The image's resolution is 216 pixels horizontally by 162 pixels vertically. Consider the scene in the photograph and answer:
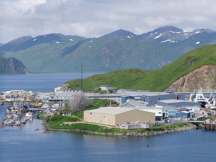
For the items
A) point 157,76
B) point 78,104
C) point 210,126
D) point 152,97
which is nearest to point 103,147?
point 210,126

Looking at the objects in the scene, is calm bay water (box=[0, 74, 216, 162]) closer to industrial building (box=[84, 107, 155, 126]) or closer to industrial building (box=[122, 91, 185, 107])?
industrial building (box=[84, 107, 155, 126])

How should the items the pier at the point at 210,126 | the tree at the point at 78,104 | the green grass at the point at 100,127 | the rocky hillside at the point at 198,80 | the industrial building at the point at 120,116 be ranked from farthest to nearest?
1. the rocky hillside at the point at 198,80
2. the tree at the point at 78,104
3. the pier at the point at 210,126
4. the industrial building at the point at 120,116
5. the green grass at the point at 100,127

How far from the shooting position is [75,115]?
6688 centimetres

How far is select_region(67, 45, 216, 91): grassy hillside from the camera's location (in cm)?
12356

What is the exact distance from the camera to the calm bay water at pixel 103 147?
41.1 metres

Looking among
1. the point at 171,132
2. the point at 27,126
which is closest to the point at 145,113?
the point at 171,132

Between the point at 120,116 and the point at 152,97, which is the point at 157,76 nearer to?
the point at 152,97

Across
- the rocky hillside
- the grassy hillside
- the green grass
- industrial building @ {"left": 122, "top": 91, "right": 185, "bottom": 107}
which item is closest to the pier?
the green grass

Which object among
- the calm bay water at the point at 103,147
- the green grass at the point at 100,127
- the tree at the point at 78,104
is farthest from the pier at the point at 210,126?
the tree at the point at 78,104

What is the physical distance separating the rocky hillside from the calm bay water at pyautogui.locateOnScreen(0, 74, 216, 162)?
61.0 m

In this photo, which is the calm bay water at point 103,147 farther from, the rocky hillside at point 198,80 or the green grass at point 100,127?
the rocky hillside at point 198,80

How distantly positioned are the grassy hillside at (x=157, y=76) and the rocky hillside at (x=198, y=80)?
2.21 meters

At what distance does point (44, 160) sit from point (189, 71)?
88.0 meters

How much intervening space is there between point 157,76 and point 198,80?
18.0 metres
